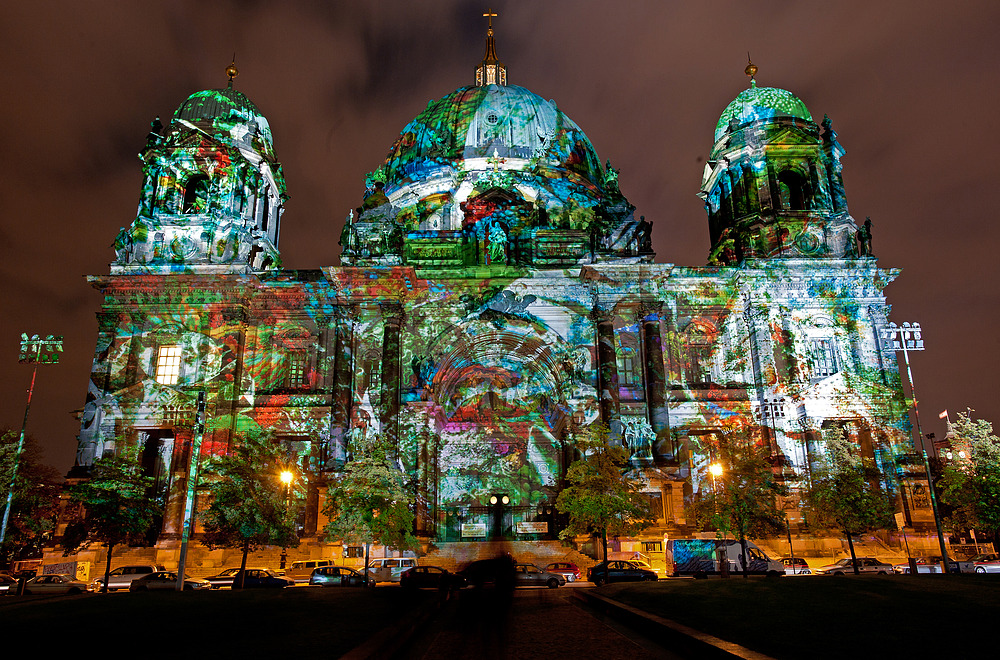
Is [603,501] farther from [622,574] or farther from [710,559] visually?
[710,559]

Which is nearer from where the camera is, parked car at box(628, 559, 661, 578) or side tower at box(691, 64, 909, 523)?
parked car at box(628, 559, 661, 578)

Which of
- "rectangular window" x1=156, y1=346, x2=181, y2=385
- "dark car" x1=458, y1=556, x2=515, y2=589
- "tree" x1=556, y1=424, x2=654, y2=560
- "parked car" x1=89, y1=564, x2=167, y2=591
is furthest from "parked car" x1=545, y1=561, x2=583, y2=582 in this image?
"rectangular window" x1=156, y1=346, x2=181, y2=385

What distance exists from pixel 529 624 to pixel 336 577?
17.2 meters

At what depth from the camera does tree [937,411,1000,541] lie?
32.4 meters

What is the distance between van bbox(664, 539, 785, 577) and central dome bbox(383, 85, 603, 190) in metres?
33.1

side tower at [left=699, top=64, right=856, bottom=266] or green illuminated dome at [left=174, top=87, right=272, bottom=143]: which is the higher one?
green illuminated dome at [left=174, top=87, right=272, bottom=143]

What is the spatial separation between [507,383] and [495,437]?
147 inches

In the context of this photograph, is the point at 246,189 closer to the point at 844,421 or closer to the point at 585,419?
the point at 585,419

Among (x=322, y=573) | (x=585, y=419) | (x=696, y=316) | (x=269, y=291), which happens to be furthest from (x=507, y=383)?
(x=322, y=573)

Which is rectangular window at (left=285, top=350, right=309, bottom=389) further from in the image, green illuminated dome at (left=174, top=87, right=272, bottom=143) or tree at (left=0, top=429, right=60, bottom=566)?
green illuminated dome at (left=174, top=87, right=272, bottom=143)

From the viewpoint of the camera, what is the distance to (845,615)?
38.1ft

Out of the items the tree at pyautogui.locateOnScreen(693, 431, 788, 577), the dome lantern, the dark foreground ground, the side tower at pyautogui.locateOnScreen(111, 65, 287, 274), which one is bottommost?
the dark foreground ground

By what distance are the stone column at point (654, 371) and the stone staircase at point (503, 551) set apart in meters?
7.95

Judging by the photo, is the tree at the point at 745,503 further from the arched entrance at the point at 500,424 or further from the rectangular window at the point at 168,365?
the rectangular window at the point at 168,365
